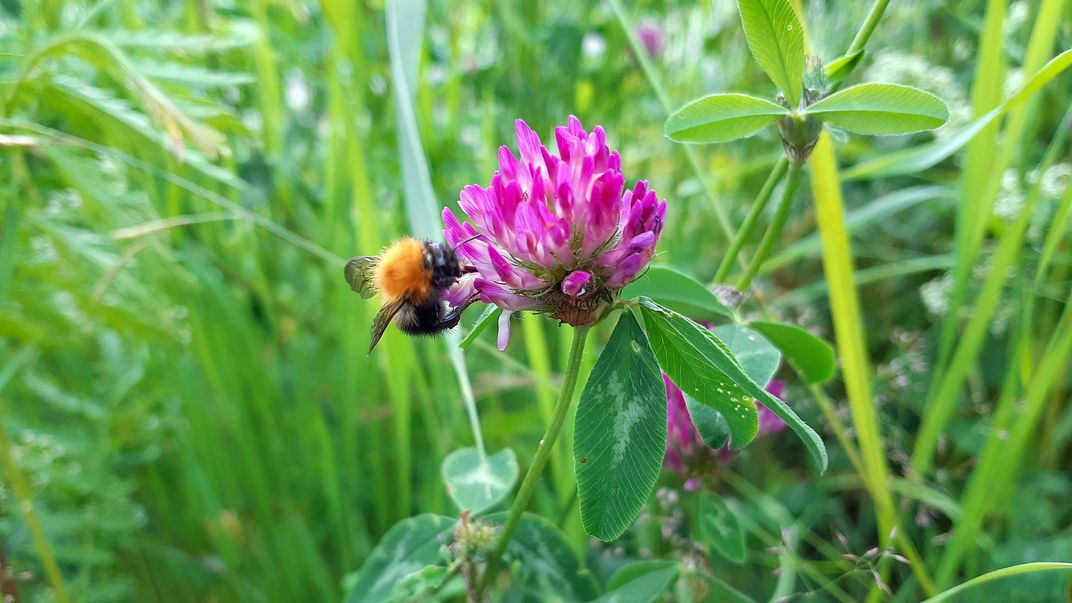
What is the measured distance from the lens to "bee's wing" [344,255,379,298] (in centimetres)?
88

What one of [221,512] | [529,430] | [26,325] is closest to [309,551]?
[221,512]

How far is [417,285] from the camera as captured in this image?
2.58 feet

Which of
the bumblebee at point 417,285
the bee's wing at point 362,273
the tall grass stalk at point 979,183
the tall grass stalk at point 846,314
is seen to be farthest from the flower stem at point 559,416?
the tall grass stalk at point 979,183

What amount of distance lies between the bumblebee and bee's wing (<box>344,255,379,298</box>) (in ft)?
0.20

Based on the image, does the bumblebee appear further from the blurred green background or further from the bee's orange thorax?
the blurred green background

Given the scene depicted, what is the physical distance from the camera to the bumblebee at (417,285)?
0.79 meters

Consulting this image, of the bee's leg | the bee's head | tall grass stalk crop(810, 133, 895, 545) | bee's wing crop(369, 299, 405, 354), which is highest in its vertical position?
the bee's head

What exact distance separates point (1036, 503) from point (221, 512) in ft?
4.25

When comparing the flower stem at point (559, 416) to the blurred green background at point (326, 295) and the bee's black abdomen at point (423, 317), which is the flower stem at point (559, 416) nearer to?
the bee's black abdomen at point (423, 317)

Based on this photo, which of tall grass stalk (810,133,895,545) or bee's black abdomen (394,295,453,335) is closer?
bee's black abdomen (394,295,453,335)

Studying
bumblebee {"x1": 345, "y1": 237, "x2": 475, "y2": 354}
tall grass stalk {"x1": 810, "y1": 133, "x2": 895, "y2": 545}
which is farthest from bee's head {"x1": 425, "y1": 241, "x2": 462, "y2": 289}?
tall grass stalk {"x1": 810, "y1": 133, "x2": 895, "y2": 545}

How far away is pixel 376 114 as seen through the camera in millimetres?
1705

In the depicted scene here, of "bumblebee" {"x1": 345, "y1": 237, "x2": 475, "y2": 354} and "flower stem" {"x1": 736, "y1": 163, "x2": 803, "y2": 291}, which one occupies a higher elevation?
"bumblebee" {"x1": 345, "y1": 237, "x2": 475, "y2": 354}

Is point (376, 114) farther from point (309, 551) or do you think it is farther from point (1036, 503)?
point (1036, 503)
